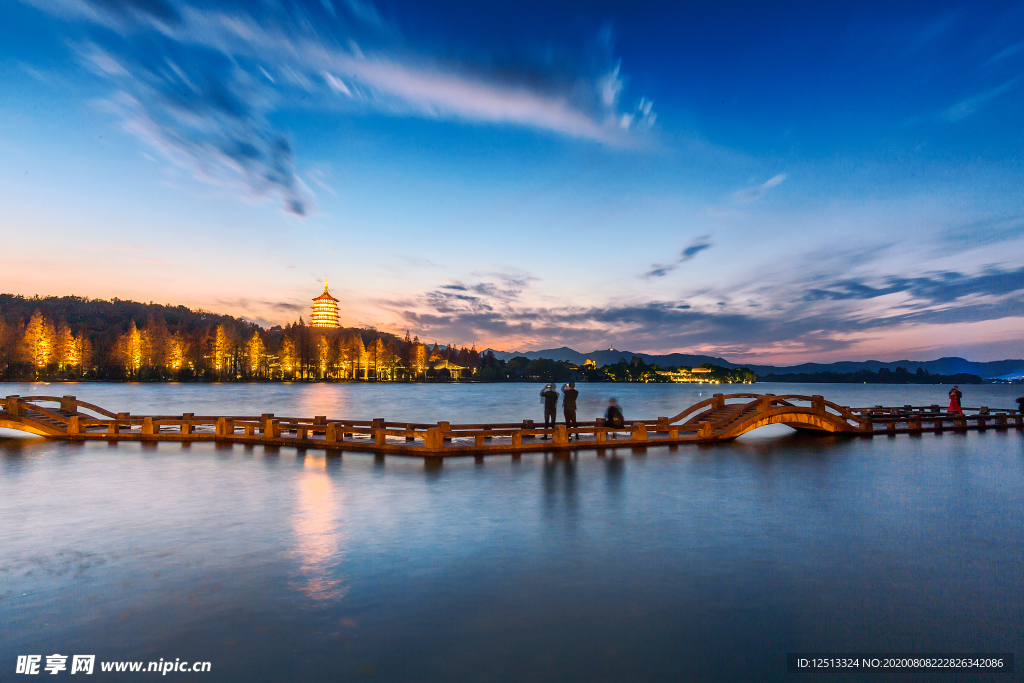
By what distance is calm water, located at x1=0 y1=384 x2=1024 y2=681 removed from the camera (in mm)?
5852

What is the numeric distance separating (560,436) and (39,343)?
435 feet

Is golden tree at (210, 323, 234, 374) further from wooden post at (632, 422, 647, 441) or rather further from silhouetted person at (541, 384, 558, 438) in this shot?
wooden post at (632, 422, 647, 441)

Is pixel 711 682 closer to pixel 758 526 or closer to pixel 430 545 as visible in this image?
pixel 430 545

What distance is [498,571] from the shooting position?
8.09m

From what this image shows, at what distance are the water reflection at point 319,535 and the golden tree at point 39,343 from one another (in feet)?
423

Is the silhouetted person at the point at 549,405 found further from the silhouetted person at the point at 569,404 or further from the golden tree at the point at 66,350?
the golden tree at the point at 66,350

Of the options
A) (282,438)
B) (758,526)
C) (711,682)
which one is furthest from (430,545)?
(282,438)

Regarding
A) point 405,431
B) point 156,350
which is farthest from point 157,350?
point 405,431

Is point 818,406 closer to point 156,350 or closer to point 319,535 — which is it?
point 319,535

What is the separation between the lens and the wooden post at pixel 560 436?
64.7 ft

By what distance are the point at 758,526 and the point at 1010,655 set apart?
490 centimetres

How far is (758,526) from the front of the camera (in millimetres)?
10734

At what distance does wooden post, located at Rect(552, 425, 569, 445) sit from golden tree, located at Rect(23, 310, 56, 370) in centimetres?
13107

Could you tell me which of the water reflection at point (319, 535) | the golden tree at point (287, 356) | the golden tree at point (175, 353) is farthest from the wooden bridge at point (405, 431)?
the golden tree at point (287, 356)
